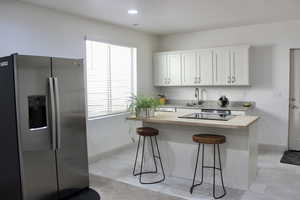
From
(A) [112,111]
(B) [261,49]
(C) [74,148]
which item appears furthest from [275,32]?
(C) [74,148]

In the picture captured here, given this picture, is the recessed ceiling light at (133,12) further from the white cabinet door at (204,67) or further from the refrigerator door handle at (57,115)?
the white cabinet door at (204,67)

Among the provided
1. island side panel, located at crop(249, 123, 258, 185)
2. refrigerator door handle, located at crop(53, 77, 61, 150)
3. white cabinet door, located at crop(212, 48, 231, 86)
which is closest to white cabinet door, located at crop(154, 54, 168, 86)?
white cabinet door, located at crop(212, 48, 231, 86)

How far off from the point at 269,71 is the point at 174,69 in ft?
6.71

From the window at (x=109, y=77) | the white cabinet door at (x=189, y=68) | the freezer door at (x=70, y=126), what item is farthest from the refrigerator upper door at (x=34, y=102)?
the white cabinet door at (x=189, y=68)

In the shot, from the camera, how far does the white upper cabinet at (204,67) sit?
5.37 metres

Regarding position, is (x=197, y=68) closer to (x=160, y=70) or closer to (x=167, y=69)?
(x=167, y=69)

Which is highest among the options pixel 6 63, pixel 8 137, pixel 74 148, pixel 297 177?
pixel 6 63

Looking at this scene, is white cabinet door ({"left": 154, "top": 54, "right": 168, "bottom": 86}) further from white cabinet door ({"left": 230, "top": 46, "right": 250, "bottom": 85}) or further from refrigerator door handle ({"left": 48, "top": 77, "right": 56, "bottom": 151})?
refrigerator door handle ({"left": 48, "top": 77, "right": 56, "bottom": 151})

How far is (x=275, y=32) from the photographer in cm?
523

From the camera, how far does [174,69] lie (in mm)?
6184

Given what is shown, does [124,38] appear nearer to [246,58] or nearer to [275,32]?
[246,58]

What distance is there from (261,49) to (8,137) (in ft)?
15.8

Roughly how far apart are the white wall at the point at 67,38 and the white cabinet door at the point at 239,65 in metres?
2.01

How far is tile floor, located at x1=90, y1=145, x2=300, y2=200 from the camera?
3334 millimetres
